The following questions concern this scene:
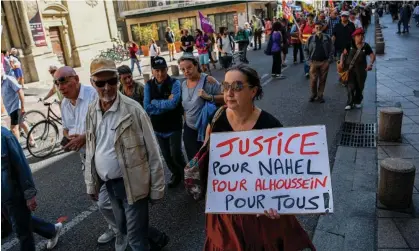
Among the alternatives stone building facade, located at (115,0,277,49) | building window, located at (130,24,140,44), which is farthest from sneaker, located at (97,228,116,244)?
building window, located at (130,24,140,44)

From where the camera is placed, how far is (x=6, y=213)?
313 cm

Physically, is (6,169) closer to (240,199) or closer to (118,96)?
(118,96)

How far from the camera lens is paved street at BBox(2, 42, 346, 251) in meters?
3.77

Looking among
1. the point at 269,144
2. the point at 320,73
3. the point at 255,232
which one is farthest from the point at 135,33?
the point at 255,232

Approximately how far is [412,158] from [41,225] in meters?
4.76

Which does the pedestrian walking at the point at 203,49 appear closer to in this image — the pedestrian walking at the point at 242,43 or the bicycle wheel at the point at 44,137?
the pedestrian walking at the point at 242,43

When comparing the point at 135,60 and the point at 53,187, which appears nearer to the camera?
the point at 53,187

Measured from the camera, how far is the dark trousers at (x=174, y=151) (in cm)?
455

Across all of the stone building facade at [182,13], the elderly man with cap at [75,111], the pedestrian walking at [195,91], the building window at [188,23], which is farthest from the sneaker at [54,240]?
the building window at [188,23]

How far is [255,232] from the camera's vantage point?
2.26 metres

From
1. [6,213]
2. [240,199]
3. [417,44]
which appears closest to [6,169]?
[6,213]

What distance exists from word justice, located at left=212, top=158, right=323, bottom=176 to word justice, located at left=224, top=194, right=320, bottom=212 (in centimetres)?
15

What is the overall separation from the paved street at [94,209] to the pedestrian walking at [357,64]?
439 mm

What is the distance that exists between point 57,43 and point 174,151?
2031 centimetres
